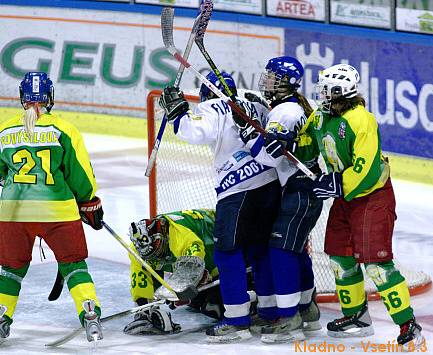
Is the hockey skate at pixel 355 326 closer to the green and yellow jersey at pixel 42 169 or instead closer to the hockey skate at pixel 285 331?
the hockey skate at pixel 285 331

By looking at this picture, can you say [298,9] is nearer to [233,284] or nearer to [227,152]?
[227,152]

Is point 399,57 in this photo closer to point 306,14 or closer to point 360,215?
point 306,14

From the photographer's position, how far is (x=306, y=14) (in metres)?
10.1

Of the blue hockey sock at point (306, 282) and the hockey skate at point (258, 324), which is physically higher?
the blue hockey sock at point (306, 282)

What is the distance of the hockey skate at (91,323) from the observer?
5840mm

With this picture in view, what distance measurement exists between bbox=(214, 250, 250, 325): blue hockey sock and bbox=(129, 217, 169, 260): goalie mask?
41 centimetres

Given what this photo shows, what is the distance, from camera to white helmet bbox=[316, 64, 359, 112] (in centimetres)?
577

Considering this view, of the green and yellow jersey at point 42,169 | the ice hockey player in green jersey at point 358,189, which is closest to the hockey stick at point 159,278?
the green and yellow jersey at point 42,169

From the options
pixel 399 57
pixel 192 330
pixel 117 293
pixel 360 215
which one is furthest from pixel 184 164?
pixel 399 57

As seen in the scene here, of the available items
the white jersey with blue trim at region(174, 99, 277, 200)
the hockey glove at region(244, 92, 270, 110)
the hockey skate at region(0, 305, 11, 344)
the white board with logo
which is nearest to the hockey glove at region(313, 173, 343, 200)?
the white jersey with blue trim at region(174, 99, 277, 200)

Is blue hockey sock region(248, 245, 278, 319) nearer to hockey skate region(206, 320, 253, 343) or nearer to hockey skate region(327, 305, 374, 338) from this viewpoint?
hockey skate region(206, 320, 253, 343)

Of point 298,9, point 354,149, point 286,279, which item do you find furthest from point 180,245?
point 298,9

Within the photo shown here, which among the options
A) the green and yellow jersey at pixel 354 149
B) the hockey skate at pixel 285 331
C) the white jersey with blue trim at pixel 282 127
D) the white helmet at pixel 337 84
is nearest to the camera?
the green and yellow jersey at pixel 354 149

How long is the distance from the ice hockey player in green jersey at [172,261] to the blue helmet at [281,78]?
83 cm
